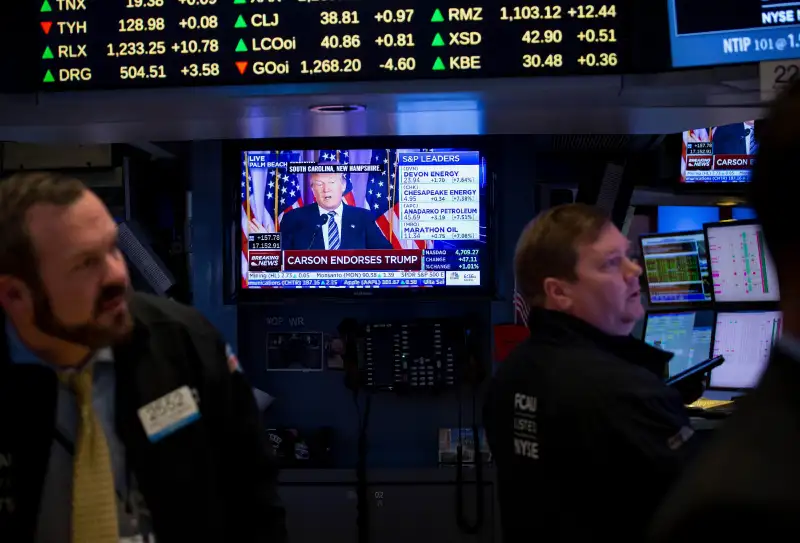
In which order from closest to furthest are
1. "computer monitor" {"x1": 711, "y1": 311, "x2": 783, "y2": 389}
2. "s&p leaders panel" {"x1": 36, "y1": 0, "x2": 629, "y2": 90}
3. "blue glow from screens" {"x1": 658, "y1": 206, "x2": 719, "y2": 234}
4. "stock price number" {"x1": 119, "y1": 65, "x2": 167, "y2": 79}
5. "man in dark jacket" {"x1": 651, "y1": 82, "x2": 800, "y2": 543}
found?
"man in dark jacket" {"x1": 651, "y1": 82, "x2": 800, "y2": 543}, "s&p leaders panel" {"x1": 36, "y1": 0, "x2": 629, "y2": 90}, "stock price number" {"x1": 119, "y1": 65, "x2": 167, "y2": 79}, "computer monitor" {"x1": 711, "y1": 311, "x2": 783, "y2": 389}, "blue glow from screens" {"x1": 658, "y1": 206, "x2": 719, "y2": 234}

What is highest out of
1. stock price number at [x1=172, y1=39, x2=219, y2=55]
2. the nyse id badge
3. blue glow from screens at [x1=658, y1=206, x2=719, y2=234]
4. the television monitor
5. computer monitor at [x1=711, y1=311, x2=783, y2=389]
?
stock price number at [x1=172, y1=39, x2=219, y2=55]

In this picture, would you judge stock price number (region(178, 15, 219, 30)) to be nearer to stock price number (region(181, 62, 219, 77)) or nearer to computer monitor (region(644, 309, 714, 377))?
stock price number (region(181, 62, 219, 77))

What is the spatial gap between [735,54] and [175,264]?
285cm

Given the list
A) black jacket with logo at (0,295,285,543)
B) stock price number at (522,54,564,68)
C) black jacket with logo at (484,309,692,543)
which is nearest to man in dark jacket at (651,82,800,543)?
black jacket with logo at (484,309,692,543)

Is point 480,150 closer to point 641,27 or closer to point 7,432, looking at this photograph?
point 641,27

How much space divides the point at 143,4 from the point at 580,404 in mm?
1676

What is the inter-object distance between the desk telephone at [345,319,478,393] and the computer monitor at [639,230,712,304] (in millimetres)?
1144

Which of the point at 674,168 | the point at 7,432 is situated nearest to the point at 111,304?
the point at 7,432

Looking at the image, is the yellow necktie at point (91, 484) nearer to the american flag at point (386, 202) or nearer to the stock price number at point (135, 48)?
the stock price number at point (135, 48)

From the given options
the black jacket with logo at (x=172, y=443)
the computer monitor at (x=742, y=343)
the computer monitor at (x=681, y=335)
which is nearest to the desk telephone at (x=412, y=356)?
the computer monitor at (x=681, y=335)

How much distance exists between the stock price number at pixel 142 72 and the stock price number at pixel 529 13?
1.01 meters

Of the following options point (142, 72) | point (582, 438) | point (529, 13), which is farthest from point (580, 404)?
point (142, 72)

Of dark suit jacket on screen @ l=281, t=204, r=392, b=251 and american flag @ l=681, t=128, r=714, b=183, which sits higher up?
american flag @ l=681, t=128, r=714, b=183

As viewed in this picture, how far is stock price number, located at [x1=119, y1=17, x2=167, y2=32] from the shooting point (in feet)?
7.38
